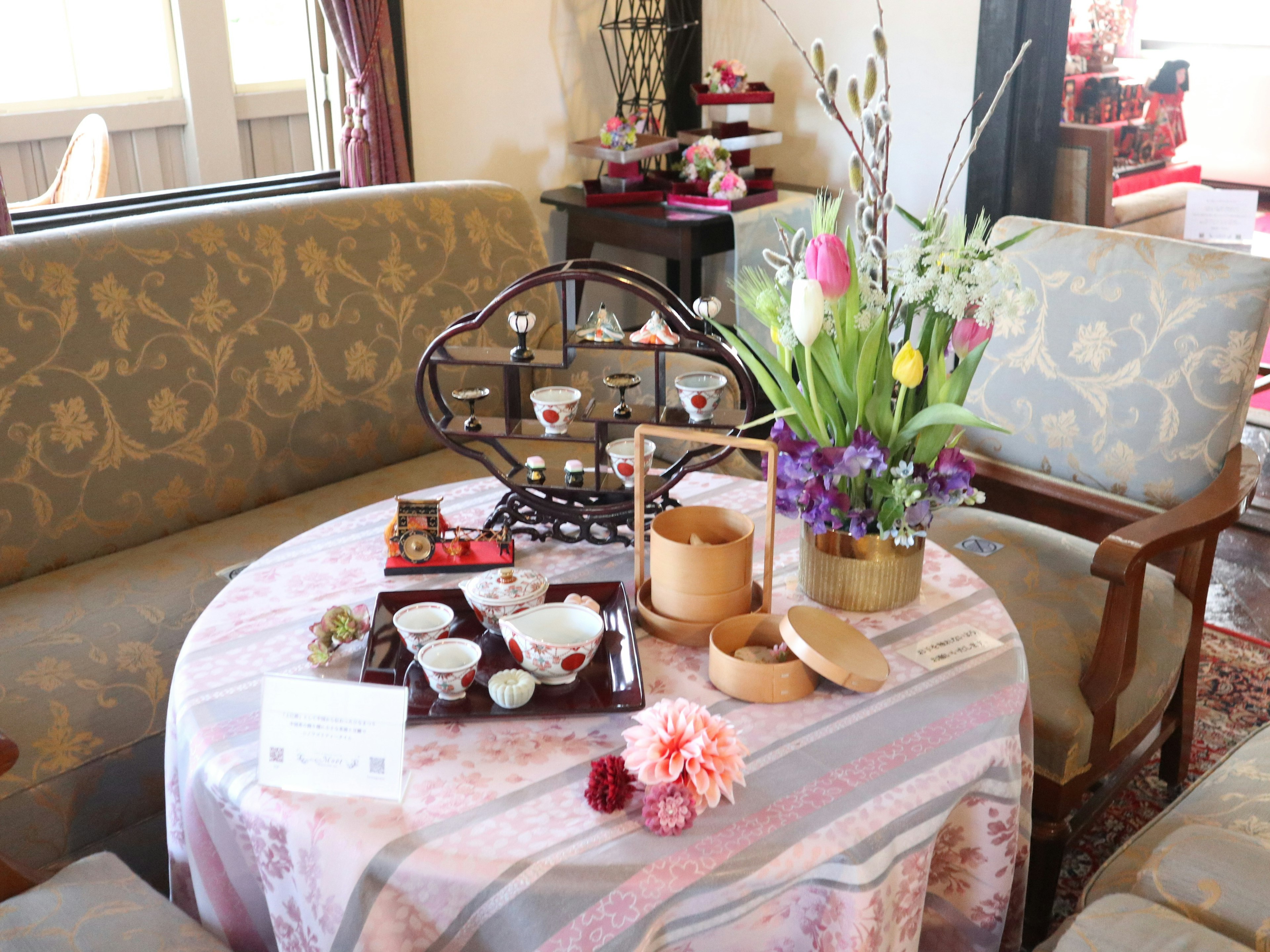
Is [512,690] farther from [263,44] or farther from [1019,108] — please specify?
[263,44]

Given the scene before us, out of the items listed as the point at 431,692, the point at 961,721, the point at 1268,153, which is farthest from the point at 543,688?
the point at 1268,153

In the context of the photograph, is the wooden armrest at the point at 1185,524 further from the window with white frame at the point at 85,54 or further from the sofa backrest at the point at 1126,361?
the window with white frame at the point at 85,54

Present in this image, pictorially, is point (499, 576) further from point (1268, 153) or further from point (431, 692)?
point (1268, 153)

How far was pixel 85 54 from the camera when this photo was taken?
13.6ft

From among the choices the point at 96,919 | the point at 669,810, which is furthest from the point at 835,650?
the point at 96,919

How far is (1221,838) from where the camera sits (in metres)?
1.18

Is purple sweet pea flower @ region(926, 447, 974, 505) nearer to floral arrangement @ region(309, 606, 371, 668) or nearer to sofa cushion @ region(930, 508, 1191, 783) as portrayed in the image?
sofa cushion @ region(930, 508, 1191, 783)

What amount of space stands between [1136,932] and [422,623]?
0.78m

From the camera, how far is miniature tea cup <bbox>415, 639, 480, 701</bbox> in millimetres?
1130

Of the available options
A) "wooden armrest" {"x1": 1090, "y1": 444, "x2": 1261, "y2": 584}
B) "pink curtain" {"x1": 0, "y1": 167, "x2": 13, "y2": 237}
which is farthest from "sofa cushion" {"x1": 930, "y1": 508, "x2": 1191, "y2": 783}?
"pink curtain" {"x1": 0, "y1": 167, "x2": 13, "y2": 237}

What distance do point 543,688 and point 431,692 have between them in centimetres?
12

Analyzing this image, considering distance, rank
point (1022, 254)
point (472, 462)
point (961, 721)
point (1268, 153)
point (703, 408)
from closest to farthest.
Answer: point (961, 721) → point (703, 408) → point (1022, 254) → point (472, 462) → point (1268, 153)

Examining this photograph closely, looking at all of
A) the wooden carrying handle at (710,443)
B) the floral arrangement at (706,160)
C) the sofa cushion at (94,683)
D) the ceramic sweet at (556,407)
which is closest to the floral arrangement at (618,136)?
the floral arrangement at (706,160)

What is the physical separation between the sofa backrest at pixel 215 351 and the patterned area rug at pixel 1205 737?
4.97 ft
